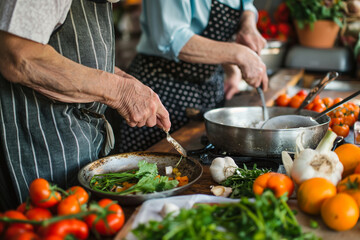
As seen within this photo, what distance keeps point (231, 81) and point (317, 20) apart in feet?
4.83

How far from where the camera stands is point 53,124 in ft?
4.55

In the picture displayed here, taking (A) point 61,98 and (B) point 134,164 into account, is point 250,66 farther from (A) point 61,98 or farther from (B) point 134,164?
(A) point 61,98

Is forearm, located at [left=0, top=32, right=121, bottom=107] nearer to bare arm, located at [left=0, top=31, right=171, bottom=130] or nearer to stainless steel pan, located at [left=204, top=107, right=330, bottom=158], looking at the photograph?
bare arm, located at [left=0, top=31, right=171, bottom=130]

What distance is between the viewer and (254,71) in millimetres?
2049

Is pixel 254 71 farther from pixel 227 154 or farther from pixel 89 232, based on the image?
pixel 89 232

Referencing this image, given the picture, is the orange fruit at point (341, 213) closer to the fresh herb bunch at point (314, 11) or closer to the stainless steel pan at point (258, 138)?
the stainless steel pan at point (258, 138)

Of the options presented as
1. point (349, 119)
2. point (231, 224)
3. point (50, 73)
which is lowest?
point (349, 119)

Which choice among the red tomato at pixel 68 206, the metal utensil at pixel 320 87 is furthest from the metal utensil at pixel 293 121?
the red tomato at pixel 68 206

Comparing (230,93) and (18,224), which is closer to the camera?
(18,224)

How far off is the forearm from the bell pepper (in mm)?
550

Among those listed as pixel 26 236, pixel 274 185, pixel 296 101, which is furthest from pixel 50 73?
pixel 296 101

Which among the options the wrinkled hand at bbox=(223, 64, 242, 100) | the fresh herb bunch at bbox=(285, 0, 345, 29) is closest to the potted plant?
the fresh herb bunch at bbox=(285, 0, 345, 29)

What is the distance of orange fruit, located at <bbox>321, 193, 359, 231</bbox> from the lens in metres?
0.95

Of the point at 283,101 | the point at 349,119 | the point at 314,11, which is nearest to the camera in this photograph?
the point at 349,119
